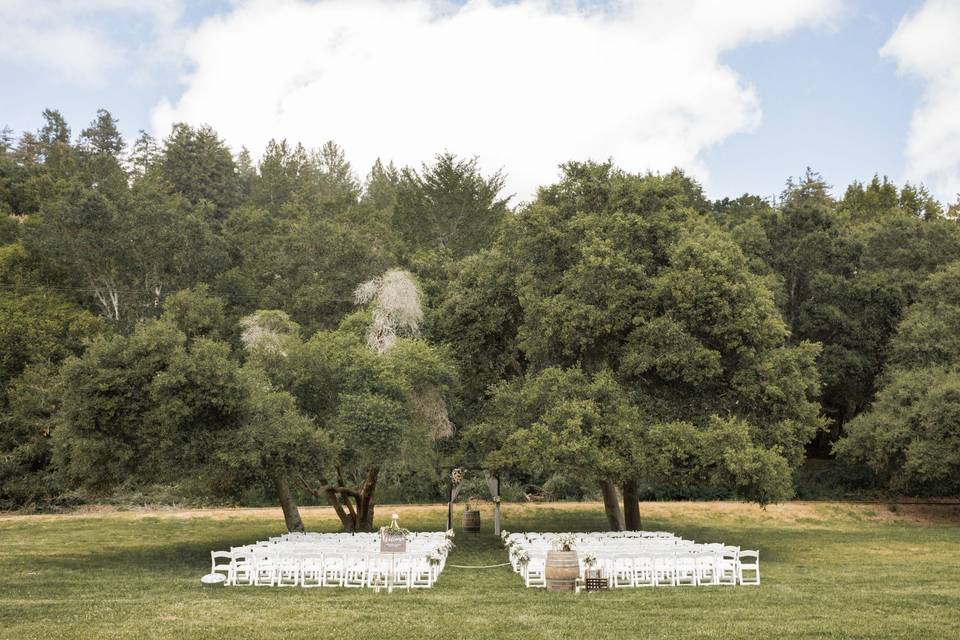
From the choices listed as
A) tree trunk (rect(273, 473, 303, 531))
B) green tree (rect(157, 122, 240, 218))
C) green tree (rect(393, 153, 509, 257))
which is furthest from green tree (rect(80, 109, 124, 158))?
tree trunk (rect(273, 473, 303, 531))

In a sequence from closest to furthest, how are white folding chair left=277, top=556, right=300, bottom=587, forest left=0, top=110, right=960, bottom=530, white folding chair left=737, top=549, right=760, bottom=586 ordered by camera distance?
white folding chair left=277, top=556, right=300, bottom=587 < white folding chair left=737, top=549, right=760, bottom=586 < forest left=0, top=110, right=960, bottom=530

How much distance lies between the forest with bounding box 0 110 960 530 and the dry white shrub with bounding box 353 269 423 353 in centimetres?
10

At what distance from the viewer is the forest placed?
23266 millimetres

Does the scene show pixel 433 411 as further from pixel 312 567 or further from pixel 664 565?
pixel 664 565

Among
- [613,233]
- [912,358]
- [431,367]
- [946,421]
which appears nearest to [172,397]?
[431,367]

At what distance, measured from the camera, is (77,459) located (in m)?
22.3

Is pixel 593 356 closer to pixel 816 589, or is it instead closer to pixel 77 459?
pixel 816 589

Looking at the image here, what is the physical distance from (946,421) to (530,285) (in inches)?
770

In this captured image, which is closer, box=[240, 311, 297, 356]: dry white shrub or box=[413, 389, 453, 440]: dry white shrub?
box=[413, 389, 453, 440]: dry white shrub

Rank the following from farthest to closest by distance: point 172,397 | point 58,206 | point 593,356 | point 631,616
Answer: point 58,206 < point 593,356 < point 172,397 < point 631,616

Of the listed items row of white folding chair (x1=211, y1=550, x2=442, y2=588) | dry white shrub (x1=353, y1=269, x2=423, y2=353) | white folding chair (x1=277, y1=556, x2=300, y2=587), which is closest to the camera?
row of white folding chair (x1=211, y1=550, x2=442, y2=588)

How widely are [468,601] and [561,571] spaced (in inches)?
85.7

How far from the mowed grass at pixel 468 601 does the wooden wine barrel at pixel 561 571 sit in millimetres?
331

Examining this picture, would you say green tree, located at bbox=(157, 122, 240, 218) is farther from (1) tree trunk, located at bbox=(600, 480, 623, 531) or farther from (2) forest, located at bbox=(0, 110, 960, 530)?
(1) tree trunk, located at bbox=(600, 480, 623, 531)
